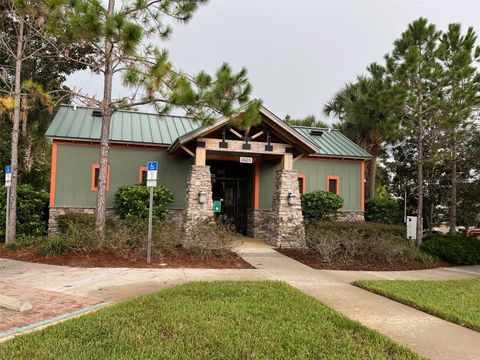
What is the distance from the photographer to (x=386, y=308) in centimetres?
616

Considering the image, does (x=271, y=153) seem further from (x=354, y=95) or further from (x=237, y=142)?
(x=354, y=95)

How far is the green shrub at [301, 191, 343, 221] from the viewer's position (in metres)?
16.8

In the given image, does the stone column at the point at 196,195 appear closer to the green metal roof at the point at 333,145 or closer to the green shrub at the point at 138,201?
the green shrub at the point at 138,201

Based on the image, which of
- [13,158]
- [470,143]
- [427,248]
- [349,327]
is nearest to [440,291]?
[349,327]

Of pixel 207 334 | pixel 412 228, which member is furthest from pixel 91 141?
pixel 207 334

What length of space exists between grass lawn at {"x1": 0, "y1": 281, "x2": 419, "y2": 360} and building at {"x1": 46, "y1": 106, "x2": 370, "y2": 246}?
Answer: 7.48 m

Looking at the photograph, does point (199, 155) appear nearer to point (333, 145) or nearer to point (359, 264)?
point (359, 264)

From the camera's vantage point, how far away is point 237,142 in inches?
550

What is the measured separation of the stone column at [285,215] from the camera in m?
13.7

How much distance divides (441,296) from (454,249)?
6034mm

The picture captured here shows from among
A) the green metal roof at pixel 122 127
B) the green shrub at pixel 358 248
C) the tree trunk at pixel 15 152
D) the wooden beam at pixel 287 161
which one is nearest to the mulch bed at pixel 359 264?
the green shrub at pixel 358 248

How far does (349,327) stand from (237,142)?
9.74 m

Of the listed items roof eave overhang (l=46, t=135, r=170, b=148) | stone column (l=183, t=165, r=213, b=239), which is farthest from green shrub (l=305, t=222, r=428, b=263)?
roof eave overhang (l=46, t=135, r=170, b=148)

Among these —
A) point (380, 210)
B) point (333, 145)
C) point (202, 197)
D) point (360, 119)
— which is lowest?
point (380, 210)
